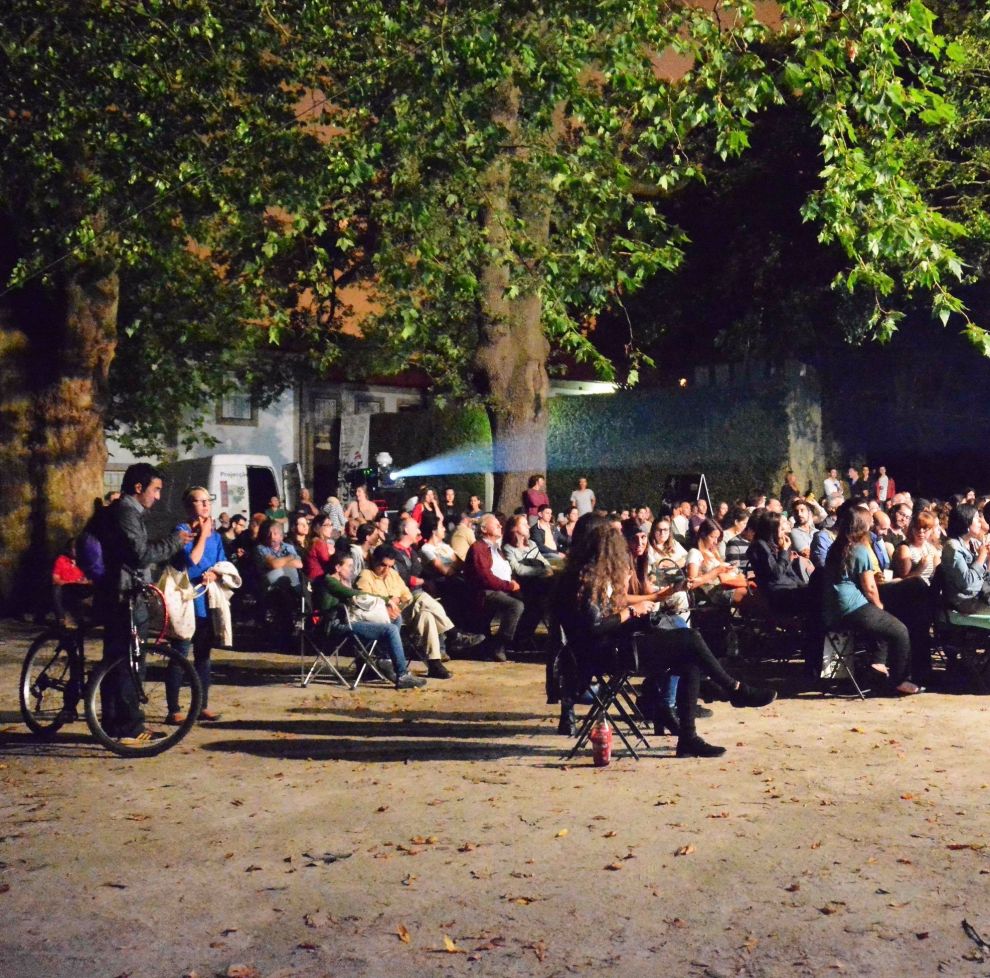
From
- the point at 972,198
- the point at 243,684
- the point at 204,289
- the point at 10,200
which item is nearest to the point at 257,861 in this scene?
the point at 243,684

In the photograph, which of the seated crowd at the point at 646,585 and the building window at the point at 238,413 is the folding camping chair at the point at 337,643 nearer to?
the seated crowd at the point at 646,585

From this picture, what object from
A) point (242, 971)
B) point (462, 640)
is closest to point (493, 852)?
point (242, 971)

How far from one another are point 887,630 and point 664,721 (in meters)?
2.91

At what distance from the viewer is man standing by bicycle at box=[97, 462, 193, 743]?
9117 millimetres

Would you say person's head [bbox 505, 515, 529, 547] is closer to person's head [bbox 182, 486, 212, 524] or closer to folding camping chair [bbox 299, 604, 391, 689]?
folding camping chair [bbox 299, 604, 391, 689]

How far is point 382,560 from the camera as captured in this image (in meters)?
13.0

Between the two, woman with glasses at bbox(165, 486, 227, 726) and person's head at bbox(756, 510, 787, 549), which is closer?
woman with glasses at bbox(165, 486, 227, 726)

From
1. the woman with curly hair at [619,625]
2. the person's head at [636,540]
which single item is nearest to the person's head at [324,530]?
the person's head at [636,540]

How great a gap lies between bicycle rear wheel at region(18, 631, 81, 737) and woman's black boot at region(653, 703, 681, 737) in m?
4.07

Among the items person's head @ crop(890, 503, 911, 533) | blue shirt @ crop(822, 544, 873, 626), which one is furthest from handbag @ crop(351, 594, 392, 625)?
person's head @ crop(890, 503, 911, 533)

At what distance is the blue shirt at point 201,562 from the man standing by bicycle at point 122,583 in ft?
2.89

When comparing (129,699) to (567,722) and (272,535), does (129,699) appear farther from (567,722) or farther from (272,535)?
(272,535)

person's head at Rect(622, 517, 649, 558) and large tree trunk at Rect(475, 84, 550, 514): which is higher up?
large tree trunk at Rect(475, 84, 550, 514)

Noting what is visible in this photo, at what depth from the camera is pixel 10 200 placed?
17125 millimetres
